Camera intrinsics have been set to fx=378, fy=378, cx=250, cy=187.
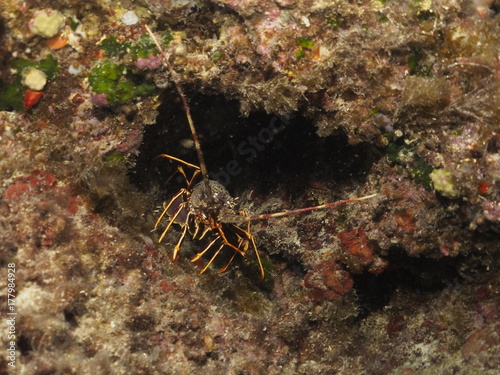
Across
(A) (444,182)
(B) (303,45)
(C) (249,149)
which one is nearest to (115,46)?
(B) (303,45)

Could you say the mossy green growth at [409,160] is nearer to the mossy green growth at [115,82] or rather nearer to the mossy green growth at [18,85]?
the mossy green growth at [115,82]

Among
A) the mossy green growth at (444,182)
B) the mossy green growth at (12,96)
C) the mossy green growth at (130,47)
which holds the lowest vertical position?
the mossy green growth at (444,182)

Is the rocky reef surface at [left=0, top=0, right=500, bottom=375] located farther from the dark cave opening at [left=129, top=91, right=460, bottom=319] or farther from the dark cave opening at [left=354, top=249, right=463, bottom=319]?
the dark cave opening at [left=354, top=249, right=463, bottom=319]

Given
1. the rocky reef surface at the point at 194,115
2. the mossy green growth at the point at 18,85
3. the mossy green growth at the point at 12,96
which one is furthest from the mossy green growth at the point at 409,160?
the mossy green growth at the point at 12,96

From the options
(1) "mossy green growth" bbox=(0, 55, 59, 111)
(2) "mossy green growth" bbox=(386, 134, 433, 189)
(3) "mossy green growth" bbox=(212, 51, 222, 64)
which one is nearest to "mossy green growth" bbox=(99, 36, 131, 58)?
(1) "mossy green growth" bbox=(0, 55, 59, 111)

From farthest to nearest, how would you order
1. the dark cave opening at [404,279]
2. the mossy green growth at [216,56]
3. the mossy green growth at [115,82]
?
the dark cave opening at [404,279] → the mossy green growth at [216,56] → the mossy green growth at [115,82]

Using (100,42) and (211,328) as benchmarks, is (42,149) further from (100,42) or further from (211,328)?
(211,328)
